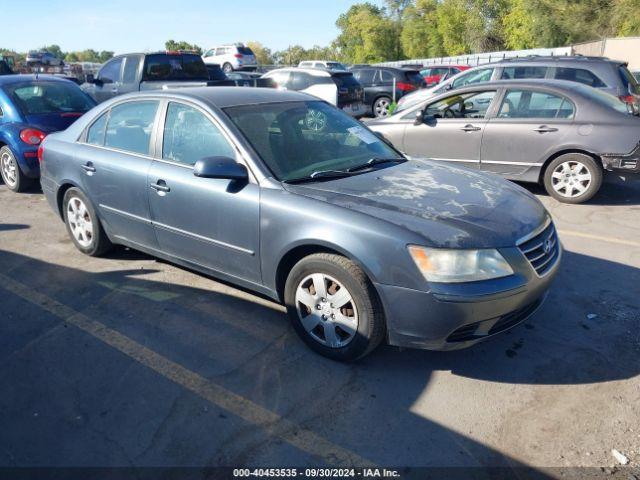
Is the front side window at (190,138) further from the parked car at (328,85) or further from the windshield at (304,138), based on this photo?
the parked car at (328,85)

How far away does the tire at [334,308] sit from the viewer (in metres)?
3.09

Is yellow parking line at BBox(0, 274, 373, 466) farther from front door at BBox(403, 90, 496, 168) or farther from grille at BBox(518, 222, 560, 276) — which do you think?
front door at BBox(403, 90, 496, 168)

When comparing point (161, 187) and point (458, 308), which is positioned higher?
point (161, 187)

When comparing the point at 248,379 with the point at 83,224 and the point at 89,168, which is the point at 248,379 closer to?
the point at 89,168

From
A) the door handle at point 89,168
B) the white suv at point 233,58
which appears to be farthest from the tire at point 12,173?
the white suv at point 233,58

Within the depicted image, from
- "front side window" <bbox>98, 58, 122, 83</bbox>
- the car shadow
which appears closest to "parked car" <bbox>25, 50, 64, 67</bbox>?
"front side window" <bbox>98, 58, 122, 83</bbox>

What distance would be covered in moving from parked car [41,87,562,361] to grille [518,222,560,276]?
0.01m

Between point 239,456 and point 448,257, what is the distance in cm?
149

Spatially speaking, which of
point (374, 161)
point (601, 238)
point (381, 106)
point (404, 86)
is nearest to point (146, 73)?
point (381, 106)

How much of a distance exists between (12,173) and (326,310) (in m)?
6.48

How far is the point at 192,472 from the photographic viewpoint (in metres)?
2.51

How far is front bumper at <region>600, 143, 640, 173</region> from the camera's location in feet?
20.8

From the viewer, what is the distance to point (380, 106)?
17.1m

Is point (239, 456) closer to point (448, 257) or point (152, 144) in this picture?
point (448, 257)
